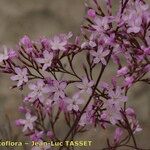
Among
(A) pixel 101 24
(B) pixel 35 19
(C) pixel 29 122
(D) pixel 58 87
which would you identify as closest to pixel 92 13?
(A) pixel 101 24

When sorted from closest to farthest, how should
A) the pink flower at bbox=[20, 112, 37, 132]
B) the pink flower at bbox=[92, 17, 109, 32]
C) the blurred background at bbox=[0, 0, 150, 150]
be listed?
the pink flower at bbox=[92, 17, 109, 32] → the pink flower at bbox=[20, 112, 37, 132] → the blurred background at bbox=[0, 0, 150, 150]

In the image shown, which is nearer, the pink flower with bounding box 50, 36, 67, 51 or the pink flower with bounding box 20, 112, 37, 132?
the pink flower with bounding box 50, 36, 67, 51

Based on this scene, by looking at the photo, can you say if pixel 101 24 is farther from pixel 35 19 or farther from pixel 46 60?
pixel 35 19

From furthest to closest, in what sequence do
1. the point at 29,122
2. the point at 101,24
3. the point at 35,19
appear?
the point at 35,19
the point at 29,122
the point at 101,24

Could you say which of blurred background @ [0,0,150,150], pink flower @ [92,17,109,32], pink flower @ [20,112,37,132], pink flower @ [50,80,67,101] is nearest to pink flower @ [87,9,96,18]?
pink flower @ [92,17,109,32]

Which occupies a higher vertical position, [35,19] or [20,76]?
[35,19]

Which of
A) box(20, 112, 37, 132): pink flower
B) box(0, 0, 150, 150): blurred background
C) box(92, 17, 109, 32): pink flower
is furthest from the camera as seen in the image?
box(0, 0, 150, 150): blurred background

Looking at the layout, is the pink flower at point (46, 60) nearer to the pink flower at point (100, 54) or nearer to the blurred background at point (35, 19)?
the pink flower at point (100, 54)

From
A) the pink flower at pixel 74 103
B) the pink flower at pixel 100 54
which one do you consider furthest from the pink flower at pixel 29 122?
the pink flower at pixel 100 54

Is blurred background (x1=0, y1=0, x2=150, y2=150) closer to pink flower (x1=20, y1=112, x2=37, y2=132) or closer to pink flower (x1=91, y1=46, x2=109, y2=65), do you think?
pink flower (x1=20, y1=112, x2=37, y2=132)
